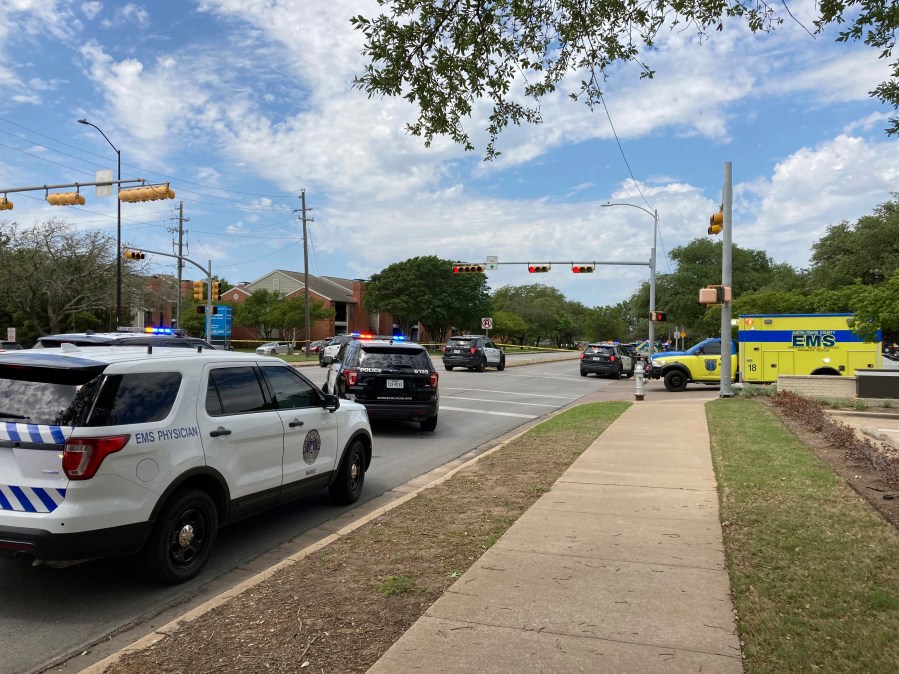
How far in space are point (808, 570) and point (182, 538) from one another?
435cm

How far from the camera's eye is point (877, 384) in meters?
16.6

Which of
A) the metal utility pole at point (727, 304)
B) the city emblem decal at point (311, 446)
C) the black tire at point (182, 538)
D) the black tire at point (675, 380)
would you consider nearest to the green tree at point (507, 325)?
the black tire at point (675, 380)

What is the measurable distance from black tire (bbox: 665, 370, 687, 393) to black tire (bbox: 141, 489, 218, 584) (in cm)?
2063

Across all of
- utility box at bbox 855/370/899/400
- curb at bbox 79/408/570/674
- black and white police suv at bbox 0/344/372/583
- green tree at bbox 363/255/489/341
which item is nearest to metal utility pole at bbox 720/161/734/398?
utility box at bbox 855/370/899/400

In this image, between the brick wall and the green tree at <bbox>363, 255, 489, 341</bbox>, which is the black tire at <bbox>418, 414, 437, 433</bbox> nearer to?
the brick wall

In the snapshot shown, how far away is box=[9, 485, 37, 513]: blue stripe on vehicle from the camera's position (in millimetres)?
4129

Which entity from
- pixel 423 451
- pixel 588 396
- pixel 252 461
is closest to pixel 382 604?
pixel 252 461

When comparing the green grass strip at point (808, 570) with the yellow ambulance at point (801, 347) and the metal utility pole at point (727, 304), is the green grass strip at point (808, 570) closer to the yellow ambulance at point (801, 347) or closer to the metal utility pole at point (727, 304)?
the metal utility pole at point (727, 304)

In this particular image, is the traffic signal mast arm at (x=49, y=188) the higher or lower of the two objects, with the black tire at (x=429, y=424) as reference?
higher

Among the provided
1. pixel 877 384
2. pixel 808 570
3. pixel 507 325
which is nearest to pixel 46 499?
pixel 808 570

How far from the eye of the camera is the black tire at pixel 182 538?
181 inches

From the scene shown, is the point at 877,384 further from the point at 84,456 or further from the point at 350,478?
the point at 84,456

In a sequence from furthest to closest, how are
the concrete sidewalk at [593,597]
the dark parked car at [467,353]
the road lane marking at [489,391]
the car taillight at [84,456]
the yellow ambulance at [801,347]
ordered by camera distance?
the dark parked car at [467,353] < the road lane marking at [489,391] < the yellow ambulance at [801,347] < the car taillight at [84,456] < the concrete sidewalk at [593,597]

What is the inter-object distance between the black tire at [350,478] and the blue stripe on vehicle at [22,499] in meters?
3.22
